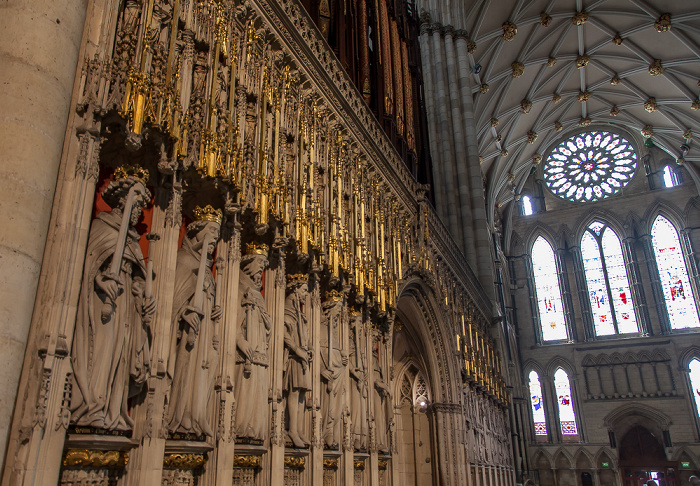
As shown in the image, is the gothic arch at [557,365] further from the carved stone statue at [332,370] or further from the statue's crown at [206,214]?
the statue's crown at [206,214]

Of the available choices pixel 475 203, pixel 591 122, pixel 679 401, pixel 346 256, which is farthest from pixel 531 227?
pixel 346 256

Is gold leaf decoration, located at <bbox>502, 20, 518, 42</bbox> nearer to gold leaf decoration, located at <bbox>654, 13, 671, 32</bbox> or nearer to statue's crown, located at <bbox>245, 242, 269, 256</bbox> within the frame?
gold leaf decoration, located at <bbox>654, 13, 671, 32</bbox>

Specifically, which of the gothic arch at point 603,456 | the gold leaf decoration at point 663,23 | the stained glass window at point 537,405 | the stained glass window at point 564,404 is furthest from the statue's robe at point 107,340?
the stained glass window at point 537,405

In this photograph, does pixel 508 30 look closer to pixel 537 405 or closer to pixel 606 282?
pixel 606 282

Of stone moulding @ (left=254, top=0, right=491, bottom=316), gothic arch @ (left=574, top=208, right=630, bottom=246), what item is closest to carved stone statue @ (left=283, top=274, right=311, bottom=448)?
stone moulding @ (left=254, top=0, right=491, bottom=316)

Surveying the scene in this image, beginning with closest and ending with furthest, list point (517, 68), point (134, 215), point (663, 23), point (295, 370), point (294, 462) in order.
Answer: point (134, 215) → point (294, 462) → point (295, 370) → point (663, 23) → point (517, 68)

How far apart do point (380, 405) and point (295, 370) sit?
10.0ft

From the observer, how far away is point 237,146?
557 cm

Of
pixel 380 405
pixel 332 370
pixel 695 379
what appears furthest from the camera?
pixel 695 379

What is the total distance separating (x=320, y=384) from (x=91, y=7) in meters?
4.66

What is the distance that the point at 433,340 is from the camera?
42.7ft

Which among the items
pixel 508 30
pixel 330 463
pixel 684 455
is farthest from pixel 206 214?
pixel 684 455

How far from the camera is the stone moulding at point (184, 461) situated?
4391 millimetres

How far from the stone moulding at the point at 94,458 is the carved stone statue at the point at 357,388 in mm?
Answer: 4210
